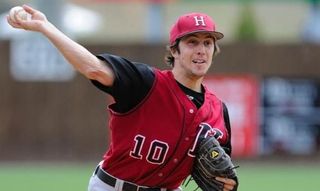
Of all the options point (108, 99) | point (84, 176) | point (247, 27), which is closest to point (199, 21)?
point (84, 176)

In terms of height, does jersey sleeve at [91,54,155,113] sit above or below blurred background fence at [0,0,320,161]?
above

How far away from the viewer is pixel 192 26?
18.1ft

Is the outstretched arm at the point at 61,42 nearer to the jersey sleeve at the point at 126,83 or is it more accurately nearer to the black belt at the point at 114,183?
the jersey sleeve at the point at 126,83

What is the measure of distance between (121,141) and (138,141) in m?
0.10

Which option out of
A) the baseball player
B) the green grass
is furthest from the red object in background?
the baseball player

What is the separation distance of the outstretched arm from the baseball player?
0.30m

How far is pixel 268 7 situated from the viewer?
96.8 ft

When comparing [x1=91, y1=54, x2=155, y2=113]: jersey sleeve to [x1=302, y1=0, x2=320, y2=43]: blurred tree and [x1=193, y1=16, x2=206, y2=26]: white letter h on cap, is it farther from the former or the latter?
[x1=302, y1=0, x2=320, y2=43]: blurred tree

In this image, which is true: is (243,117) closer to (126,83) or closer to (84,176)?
(84,176)

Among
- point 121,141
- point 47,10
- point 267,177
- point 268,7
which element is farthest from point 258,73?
point 268,7

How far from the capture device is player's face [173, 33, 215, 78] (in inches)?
216

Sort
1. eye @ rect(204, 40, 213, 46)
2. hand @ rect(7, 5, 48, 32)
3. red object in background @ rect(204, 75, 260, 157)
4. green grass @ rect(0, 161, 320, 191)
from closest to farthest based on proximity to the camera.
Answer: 1. hand @ rect(7, 5, 48, 32)
2. eye @ rect(204, 40, 213, 46)
3. green grass @ rect(0, 161, 320, 191)
4. red object in background @ rect(204, 75, 260, 157)

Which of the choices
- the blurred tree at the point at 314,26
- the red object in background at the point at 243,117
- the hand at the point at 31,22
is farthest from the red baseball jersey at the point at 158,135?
the blurred tree at the point at 314,26

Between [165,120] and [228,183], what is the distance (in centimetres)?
53
